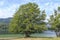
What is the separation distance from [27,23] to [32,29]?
2.22 metres

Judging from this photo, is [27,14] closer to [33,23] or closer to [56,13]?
[33,23]

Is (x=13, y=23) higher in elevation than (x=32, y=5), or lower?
lower

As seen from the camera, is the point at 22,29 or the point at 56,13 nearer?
the point at 22,29

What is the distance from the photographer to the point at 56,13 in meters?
66.6

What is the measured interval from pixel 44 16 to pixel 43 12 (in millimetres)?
1417

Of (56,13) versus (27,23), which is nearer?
(27,23)

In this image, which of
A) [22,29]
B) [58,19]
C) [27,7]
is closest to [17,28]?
[22,29]

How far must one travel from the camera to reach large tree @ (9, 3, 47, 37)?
6188 cm

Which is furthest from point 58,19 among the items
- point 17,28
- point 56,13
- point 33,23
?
point 17,28

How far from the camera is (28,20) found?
61.8 metres

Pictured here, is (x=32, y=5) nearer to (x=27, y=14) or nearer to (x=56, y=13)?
(x=27, y=14)

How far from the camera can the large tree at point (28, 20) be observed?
6188 centimetres

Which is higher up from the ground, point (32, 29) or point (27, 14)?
point (27, 14)

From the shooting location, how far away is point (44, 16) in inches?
2500
